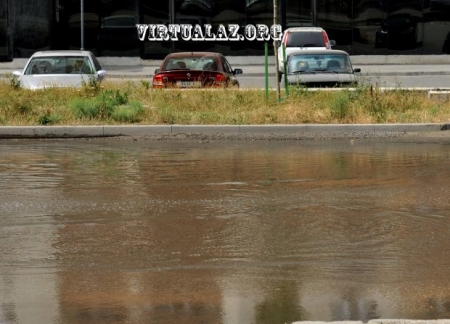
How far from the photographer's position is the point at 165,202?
1260cm

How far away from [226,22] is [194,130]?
25.5 m

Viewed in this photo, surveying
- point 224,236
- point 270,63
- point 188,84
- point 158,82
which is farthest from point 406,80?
point 224,236

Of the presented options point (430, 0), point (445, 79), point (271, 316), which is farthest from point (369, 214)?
point (430, 0)

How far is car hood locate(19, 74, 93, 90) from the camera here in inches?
960

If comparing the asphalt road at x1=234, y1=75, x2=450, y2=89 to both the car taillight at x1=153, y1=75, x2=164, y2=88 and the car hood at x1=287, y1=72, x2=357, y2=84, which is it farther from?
the car taillight at x1=153, y1=75, x2=164, y2=88

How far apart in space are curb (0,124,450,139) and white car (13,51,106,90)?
4765 millimetres

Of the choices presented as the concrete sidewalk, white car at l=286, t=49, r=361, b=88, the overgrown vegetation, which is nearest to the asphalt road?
the concrete sidewalk

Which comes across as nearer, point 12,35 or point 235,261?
point 235,261

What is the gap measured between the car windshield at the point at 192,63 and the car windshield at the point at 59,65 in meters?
1.75

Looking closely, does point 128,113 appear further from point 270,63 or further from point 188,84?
point 270,63

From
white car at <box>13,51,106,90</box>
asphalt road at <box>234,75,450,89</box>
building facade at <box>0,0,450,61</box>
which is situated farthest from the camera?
building facade at <box>0,0,450,61</box>

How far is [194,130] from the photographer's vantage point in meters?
20.0

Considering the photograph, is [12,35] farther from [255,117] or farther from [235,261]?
[235,261]

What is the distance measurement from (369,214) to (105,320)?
469 centimetres
